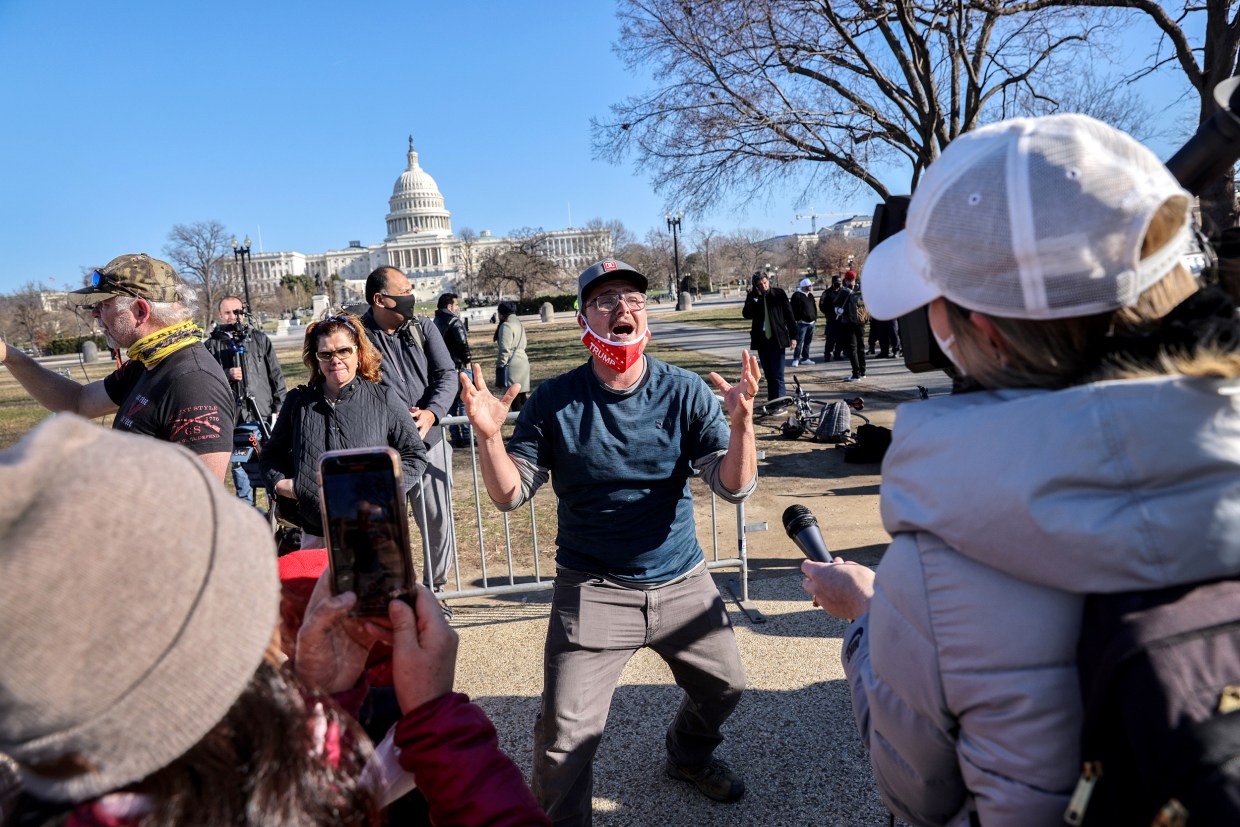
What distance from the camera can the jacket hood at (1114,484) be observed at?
1077mm

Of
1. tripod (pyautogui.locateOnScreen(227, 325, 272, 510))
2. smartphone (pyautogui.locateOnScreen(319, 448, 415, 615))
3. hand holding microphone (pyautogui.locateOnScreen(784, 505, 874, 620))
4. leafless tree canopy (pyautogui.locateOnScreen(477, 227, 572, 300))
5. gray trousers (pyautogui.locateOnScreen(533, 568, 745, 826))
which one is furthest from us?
leafless tree canopy (pyautogui.locateOnScreen(477, 227, 572, 300))

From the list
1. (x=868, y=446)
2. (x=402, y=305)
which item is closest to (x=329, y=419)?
(x=402, y=305)

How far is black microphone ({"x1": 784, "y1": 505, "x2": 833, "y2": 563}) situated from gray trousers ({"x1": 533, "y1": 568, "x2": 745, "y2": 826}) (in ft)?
2.96

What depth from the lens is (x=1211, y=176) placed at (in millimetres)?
1448

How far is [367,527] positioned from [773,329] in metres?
11.3

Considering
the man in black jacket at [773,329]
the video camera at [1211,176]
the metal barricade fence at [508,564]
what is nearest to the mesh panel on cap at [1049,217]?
the video camera at [1211,176]

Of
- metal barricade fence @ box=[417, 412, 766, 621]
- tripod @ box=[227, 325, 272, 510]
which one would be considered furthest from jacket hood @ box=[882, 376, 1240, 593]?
tripod @ box=[227, 325, 272, 510]

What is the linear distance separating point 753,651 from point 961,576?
3.47 m

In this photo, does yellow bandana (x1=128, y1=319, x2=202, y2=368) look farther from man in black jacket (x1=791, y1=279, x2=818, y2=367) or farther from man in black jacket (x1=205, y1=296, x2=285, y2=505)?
man in black jacket (x1=791, y1=279, x2=818, y2=367)

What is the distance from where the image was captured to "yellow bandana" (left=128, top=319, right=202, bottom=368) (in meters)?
3.66

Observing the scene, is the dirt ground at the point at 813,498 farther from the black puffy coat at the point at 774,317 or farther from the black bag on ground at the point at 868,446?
the black puffy coat at the point at 774,317

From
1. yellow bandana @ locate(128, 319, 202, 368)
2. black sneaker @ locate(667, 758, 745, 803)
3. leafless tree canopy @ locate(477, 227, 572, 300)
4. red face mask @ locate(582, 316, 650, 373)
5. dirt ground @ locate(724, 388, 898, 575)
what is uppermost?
leafless tree canopy @ locate(477, 227, 572, 300)

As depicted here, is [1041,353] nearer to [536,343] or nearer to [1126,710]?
[1126,710]

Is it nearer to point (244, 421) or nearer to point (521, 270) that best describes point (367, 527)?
point (244, 421)
